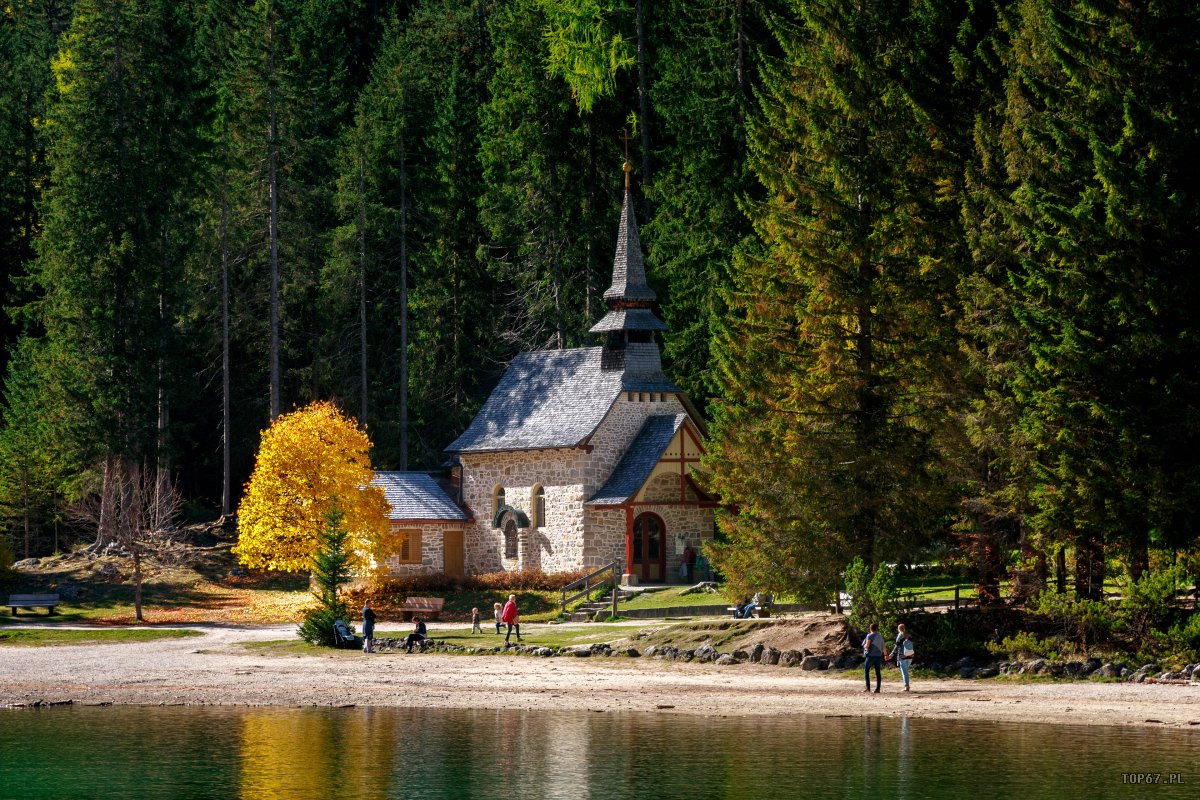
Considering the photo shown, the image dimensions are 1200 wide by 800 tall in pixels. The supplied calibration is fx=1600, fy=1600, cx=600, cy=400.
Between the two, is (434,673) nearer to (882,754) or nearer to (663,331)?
(882,754)

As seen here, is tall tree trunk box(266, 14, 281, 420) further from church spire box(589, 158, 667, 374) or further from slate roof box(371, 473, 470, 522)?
church spire box(589, 158, 667, 374)

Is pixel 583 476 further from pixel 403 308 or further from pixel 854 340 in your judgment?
pixel 854 340

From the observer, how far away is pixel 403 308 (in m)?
70.6

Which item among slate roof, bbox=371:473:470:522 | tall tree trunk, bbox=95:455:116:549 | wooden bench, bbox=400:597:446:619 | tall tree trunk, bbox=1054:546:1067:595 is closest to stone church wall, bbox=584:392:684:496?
slate roof, bbox=371:473:470:522

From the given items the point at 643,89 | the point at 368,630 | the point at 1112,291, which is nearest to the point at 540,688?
the point at 368,630

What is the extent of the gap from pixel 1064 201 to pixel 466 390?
147ft

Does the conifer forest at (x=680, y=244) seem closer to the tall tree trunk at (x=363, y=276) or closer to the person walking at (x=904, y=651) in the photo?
the tall tree trunk at (x=363, y=276)

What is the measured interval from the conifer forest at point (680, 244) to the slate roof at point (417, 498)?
8.38 meters

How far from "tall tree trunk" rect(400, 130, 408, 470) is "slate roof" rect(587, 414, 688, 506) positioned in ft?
46.2

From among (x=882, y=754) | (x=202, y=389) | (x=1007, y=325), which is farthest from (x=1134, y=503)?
(x=202, y=389)

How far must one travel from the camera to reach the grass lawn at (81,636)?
44688 mm

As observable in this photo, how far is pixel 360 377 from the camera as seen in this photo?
237 feet

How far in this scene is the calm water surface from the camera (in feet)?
79.0

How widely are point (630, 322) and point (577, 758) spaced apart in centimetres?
3324
